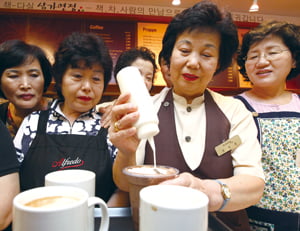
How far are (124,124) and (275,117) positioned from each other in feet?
3.53

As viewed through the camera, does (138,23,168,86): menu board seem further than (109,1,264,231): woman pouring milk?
Yes

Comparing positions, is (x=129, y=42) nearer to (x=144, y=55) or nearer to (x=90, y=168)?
(x=144, y=55)

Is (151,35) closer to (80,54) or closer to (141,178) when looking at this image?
(80,54)

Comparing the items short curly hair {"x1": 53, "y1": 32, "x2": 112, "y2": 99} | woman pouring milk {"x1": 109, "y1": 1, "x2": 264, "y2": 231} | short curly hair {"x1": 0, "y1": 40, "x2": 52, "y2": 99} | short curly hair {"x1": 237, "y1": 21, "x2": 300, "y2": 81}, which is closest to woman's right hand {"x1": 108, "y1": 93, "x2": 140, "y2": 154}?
woman pouring milk {"x1": 109, "y1": 1, "x2": 264, "y2": 231}

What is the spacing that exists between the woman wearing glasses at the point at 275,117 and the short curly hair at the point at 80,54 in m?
0.96

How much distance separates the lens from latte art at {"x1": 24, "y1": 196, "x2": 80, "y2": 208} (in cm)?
55

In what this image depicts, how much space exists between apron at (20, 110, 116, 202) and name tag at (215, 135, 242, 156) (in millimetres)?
607

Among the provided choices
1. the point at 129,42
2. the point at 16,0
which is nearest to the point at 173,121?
the point at 129,42

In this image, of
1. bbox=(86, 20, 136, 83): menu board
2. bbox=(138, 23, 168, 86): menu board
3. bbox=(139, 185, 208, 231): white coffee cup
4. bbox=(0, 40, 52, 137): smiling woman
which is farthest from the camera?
bbox=(138, 23, 168, 86): menu board

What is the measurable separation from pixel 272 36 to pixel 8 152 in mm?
1632

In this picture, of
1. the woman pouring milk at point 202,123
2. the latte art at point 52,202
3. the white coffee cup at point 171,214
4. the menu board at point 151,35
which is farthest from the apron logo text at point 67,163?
the menu board at point 151,35

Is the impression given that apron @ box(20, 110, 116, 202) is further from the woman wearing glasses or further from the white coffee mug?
the woman wearing glasses

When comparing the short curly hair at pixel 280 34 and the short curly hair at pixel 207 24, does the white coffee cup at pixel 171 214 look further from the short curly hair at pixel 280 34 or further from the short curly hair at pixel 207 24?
the short curly hair at pixel 280 34

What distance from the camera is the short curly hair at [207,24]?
1266mm
